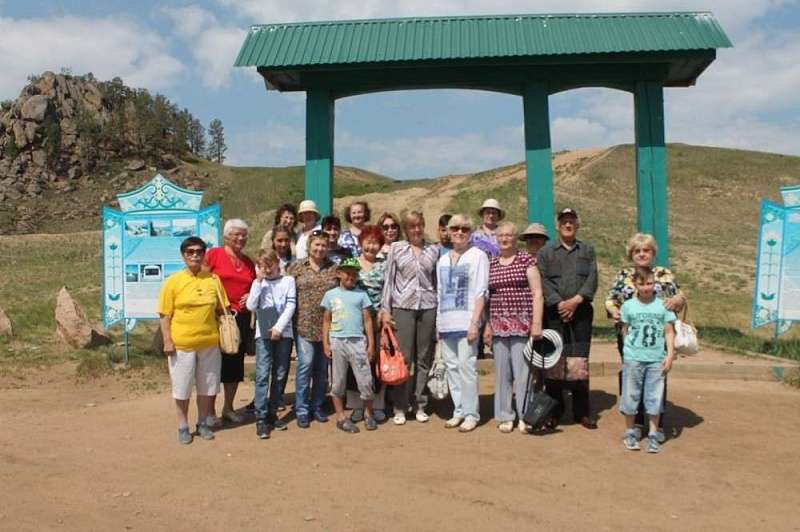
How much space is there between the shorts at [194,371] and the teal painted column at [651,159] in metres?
5.42

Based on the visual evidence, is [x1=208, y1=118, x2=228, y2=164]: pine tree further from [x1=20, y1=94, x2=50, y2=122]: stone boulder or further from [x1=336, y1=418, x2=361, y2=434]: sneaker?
[x1=336, y1=418, x2=361, y2=434]: sneaker

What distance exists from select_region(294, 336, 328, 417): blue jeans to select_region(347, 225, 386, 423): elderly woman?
245 mm

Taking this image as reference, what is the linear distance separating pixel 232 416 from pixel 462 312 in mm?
2124

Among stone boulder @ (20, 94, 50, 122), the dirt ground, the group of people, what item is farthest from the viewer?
stone boulder @ (20, 94, 50, 122)

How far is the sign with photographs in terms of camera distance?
28.1ft

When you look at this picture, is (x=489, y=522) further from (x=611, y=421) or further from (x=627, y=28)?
(x=627, y=28)

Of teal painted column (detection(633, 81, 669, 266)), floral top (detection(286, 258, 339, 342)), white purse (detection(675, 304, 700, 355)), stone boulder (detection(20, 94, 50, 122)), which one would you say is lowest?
white purse (detection(675, 304, 700, 355))

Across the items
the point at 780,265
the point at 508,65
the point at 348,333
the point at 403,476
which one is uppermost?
the point at 508,65

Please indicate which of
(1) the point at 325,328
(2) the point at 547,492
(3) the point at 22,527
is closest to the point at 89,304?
(1) the point at 325,328

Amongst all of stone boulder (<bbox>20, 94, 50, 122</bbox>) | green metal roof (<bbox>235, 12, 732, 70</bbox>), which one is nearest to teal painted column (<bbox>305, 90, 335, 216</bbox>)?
green metal roof (<bbox>235, 12, 732, 70</bbox>)

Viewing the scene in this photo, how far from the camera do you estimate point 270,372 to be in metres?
5.70

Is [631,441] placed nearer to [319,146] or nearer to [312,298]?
[312,298]

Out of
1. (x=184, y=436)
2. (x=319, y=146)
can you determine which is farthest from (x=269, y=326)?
(x=319, y=146)

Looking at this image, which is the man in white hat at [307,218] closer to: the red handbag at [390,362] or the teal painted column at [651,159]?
the red handbag at [390,362]
